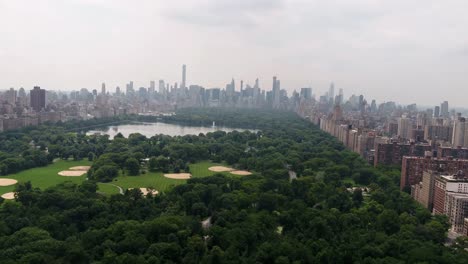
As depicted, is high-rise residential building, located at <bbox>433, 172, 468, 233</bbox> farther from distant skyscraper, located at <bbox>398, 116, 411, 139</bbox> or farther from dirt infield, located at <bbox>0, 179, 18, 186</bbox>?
distant skyscraper, located at <bbox>398, 116, 411, 139</bbox>

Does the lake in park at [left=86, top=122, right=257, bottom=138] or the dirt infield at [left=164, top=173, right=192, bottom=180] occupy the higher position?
the dirt infield at [left=164, top=173, right=192, bottom=180]

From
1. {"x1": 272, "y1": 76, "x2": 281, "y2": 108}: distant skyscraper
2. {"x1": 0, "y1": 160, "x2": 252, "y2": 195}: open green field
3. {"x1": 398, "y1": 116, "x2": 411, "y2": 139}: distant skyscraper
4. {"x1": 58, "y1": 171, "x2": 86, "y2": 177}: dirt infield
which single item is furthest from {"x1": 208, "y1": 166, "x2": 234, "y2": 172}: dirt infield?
{"x1": 272, "y1": 76, "x2": 281, "y2": 108}: distant skyscraper

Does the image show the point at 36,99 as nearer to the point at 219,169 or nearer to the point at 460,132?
the point at 219,169

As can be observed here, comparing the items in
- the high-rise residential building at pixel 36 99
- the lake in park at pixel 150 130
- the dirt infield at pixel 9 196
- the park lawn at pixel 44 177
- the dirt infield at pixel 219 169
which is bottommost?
the lake in park at pixel 150 130

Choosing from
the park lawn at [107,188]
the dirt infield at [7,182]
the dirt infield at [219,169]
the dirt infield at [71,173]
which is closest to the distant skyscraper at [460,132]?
the dirt infield at [219,169]

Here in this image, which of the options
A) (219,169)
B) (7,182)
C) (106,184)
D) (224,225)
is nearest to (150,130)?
(219,169)

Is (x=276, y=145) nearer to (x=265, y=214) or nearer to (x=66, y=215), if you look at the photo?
(x=265, y=214)

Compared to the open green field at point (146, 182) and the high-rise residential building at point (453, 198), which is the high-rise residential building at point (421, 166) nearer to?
the high-rise residential building at point (453, 198)

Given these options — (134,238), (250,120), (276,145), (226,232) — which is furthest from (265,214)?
(250,120)
